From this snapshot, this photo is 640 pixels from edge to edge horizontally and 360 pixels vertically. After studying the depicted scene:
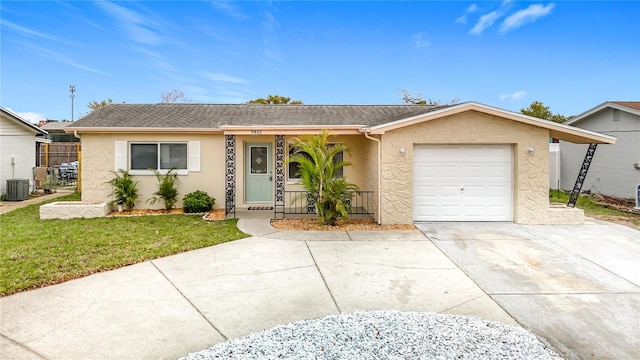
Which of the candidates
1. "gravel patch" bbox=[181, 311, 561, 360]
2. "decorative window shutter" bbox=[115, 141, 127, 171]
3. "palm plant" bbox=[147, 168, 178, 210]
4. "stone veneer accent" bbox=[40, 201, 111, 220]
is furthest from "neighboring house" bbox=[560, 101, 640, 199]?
"stone veneer accent" bbox=[40, 201, 111, 220]

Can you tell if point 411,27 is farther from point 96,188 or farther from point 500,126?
point 96,188

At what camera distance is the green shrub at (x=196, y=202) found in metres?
10.7

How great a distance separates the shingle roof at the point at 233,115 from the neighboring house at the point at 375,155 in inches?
2.4

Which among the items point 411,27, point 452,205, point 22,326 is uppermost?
point 411,27

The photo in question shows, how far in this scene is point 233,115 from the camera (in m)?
12.9

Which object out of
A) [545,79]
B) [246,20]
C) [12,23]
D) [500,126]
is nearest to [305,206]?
[500,126]

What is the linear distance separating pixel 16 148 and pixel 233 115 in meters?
10.4

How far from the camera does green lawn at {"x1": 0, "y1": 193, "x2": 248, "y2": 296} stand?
Result: 208 inches

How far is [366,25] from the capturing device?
1512 centimetres

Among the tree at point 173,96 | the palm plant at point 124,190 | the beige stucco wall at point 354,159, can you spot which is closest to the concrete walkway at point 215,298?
the beige stucco wall at point 354,159

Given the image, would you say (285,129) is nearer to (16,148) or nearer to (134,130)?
(134,130)

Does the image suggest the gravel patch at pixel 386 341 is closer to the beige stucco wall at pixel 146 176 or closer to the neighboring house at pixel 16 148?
the beige stucco wall at pixel 146 176

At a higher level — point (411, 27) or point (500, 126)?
point (411, 27)

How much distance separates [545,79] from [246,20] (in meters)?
17.0
